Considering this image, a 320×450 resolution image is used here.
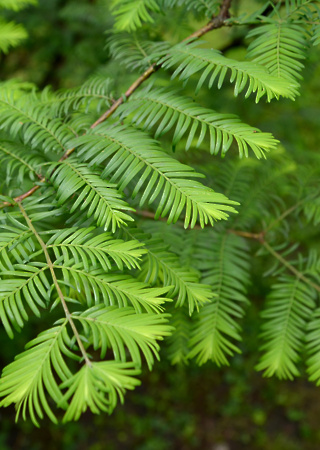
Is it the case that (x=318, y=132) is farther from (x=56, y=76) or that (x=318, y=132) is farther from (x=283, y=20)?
(x=283, y=20)

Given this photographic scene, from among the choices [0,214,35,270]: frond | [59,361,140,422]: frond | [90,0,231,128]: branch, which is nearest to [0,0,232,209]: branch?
[90,0,231,128]: branch

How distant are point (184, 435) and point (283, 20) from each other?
2.79 m

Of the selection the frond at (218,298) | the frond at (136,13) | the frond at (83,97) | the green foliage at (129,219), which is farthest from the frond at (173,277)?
the frond at (136,13)

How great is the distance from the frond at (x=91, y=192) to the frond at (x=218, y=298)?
0.48 m

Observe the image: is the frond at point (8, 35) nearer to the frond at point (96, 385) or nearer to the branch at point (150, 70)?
the branch at point (150, 70)

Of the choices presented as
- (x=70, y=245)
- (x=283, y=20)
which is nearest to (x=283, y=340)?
(x=70, y=245)

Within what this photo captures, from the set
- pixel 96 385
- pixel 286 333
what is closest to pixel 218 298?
pixel 286 333

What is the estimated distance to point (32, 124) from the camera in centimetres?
107

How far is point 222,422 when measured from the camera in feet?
9.62

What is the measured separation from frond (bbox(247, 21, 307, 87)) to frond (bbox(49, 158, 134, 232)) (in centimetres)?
47

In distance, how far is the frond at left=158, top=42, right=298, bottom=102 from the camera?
830 mm

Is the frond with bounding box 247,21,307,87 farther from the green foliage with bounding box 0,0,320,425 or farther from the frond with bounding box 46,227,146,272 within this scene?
the frond with bounding box 46,227,146,272

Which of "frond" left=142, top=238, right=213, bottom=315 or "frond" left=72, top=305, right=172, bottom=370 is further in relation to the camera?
"frond" left=142, top=238, right=213, bottom=315

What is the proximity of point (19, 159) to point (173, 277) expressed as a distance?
517 millimetres
